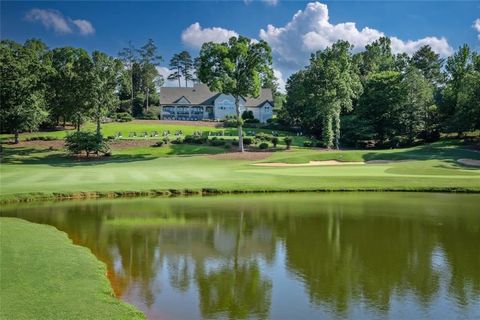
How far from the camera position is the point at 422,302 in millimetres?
11539

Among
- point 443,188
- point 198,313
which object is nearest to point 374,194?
point 443,188

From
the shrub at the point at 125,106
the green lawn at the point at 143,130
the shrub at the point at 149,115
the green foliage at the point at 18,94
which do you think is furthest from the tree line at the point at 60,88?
the shrub at the point at 125,106

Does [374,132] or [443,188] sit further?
[374,132]

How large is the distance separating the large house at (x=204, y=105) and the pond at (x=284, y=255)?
8901 cm

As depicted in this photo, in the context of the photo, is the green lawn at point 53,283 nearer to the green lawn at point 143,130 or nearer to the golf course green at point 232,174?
Answer: the golf course green at point 232,174

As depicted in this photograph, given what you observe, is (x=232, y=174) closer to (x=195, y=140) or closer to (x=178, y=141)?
(x=195, y=140)

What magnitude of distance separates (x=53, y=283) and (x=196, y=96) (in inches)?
4322

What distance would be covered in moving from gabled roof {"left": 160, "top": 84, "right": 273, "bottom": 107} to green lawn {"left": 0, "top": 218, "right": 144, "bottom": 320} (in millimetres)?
100321

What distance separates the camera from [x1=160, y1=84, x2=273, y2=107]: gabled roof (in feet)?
380

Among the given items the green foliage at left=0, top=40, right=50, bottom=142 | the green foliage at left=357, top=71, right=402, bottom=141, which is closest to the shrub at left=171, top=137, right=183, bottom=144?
the green foliage at left=0, top=40, right=50, bottom=142

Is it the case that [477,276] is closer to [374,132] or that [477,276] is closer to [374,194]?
[374,194]

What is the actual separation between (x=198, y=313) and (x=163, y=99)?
358 ft

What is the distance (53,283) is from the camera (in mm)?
12047

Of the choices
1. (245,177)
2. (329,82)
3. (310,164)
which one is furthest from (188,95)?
(245,177)
